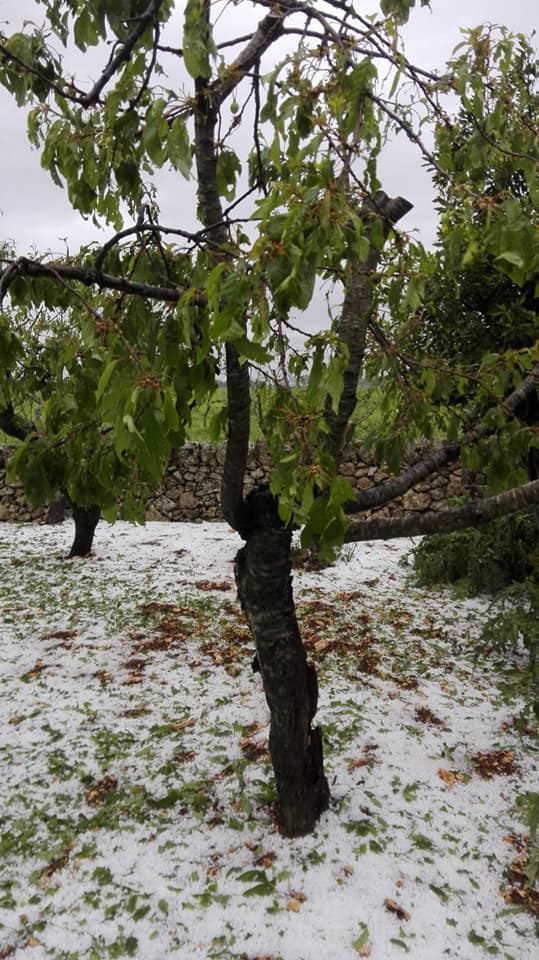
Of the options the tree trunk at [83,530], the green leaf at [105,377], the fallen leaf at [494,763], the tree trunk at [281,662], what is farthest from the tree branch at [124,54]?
the tree trunk at [83,530]

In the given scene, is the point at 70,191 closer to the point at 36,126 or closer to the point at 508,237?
the point at 36,126

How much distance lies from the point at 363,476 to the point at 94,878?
7.86 metres

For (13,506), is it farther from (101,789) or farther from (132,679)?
(101,789)

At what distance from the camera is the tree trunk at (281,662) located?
2330 millimetres

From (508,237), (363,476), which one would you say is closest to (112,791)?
(508,237)

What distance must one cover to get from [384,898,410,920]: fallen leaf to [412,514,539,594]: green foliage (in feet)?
11.9

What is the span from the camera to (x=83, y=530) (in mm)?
6949

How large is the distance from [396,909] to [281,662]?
36.6 inches

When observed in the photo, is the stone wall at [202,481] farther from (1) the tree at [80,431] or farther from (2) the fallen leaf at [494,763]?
(1) the tree at [80,431]

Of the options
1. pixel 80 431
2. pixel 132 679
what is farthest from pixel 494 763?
pixel 80 431

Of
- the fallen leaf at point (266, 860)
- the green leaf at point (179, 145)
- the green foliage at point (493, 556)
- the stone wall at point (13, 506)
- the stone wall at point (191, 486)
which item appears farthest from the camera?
the stone wall at point (13, 506)

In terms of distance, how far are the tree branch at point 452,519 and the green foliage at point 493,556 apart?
3.49 metres

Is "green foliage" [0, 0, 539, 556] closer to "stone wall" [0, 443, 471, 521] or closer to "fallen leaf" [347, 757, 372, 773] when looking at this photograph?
"fallen leaf" [347, 757, 372, 773]

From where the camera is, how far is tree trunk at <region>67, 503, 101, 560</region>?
269 inches
